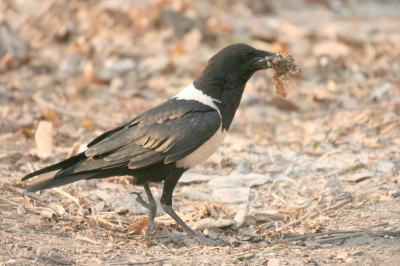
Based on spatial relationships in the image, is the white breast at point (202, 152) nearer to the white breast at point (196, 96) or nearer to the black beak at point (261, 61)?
the white breast at point (196, 96)

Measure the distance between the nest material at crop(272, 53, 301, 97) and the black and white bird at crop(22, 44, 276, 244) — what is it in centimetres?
9

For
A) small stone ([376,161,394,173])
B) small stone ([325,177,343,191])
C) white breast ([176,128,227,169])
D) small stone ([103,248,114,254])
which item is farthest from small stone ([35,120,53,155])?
small stone ([376,161,394,173])

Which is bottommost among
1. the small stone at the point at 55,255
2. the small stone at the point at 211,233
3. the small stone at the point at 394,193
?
the small stone at the point at 55,255

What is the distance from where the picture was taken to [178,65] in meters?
9.40

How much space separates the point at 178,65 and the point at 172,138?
5.19 meters

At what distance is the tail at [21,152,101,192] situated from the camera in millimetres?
4258

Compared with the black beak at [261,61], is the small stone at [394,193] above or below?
below

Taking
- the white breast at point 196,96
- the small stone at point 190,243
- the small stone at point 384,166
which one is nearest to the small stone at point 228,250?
the small stone at point 190,243

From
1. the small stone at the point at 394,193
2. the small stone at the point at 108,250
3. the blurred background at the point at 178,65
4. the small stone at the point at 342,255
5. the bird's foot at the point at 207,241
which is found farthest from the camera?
the blurred background at the point at 178,65

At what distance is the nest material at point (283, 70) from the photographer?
469 cm

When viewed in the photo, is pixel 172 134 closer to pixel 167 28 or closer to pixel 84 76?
pixel 84 76

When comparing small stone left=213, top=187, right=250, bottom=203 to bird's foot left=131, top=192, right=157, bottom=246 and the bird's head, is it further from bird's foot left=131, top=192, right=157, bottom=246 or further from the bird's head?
the bird's head

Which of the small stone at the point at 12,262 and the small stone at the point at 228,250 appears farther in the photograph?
the small stone at the point at 228,250

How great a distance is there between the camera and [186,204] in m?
5.27
